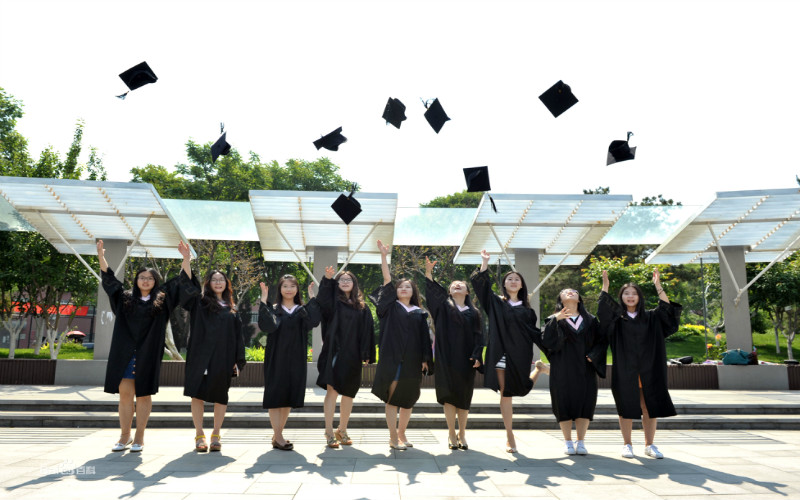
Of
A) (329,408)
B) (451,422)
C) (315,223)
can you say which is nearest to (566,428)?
(451,422)

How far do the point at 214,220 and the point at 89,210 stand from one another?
9.18 feet

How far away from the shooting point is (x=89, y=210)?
33.9ft

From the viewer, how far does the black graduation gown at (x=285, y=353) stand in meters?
5.59

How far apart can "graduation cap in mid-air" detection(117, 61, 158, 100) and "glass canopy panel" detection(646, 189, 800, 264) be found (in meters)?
9.48

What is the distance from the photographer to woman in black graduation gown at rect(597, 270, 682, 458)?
550cm

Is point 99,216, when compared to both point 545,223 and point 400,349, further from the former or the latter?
point 545,223

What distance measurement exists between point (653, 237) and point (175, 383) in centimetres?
1104

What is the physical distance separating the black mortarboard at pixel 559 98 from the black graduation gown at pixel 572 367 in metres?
2.58

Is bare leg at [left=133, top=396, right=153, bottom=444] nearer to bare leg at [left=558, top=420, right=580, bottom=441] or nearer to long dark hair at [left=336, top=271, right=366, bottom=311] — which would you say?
long dark hair at [left=336, top=271, right=366, bottom=311]

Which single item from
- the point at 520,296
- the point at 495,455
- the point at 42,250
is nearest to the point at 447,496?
the point at 495,455

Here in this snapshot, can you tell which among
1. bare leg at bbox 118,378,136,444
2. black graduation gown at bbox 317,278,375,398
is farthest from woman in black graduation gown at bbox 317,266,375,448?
bare leg at bbox 118,378,136,444

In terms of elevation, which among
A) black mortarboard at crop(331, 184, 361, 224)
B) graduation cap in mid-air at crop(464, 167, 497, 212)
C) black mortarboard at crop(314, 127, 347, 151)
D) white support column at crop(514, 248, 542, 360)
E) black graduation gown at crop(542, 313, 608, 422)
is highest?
black mortarboard at crop(314, 127, 347, 151)

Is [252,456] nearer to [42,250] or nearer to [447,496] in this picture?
[447,496]

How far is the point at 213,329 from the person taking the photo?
5605 millimetres
